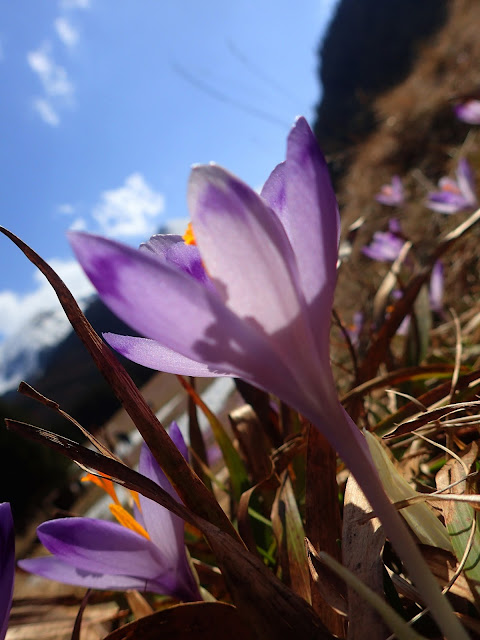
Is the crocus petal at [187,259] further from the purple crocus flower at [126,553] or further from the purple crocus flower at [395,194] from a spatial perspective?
the purple crocus flower at [395,194]

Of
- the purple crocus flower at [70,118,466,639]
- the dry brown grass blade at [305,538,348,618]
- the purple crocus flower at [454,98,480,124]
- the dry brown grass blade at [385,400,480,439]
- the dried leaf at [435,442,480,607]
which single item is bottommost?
the dried leaf at [435,442,480,607]

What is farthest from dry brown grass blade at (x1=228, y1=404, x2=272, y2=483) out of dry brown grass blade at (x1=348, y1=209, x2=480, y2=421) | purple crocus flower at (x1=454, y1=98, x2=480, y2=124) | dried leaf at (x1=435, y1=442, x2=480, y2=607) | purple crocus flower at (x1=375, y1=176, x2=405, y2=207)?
purple crocus flower at (x1=375, y1=176, x2=405, y2=207)

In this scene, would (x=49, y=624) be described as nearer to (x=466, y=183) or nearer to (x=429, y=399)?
(x=429, y=399)

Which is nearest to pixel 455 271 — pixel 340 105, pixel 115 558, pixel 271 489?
pixel 271 489

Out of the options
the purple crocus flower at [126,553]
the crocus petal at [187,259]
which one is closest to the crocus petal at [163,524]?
the purple crocus flower at [126,553]

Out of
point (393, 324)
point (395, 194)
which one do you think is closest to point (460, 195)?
point (395, 194)

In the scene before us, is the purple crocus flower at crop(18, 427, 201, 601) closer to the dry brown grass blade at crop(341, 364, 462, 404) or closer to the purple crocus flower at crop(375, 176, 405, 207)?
the dry brown grass blade at crop(341, 364, 462, 404)
